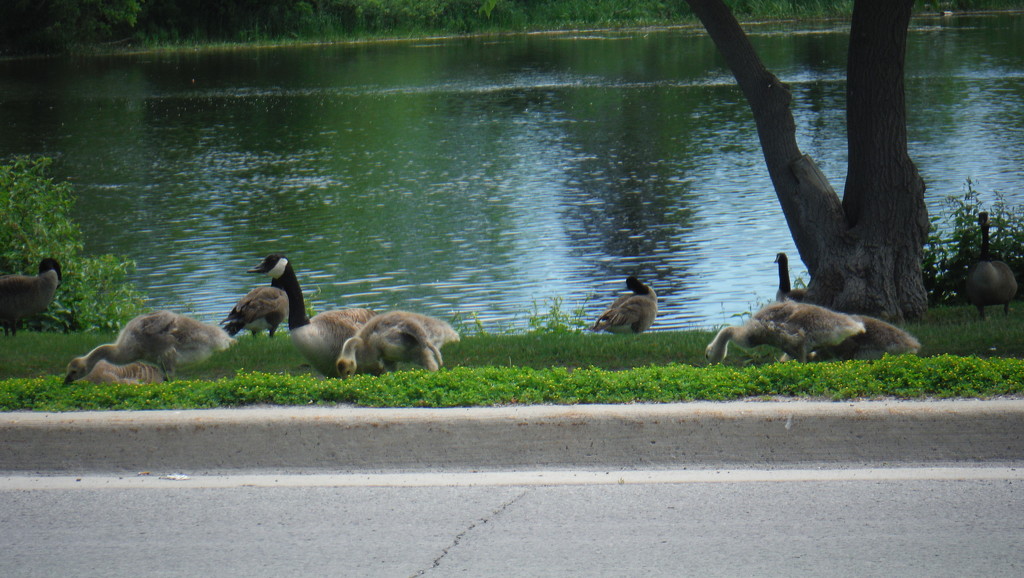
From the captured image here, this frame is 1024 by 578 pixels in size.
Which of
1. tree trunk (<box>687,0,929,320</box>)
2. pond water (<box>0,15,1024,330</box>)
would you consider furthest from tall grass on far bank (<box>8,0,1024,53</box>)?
tree trunk (<box>687,0,929,320</box>)

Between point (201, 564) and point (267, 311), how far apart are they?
6.52 metres

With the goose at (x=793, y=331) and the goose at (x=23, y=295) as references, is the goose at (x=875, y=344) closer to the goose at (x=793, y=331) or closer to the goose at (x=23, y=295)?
the goose at (x=793, y=331)

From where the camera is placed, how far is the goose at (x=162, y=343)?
7.61m

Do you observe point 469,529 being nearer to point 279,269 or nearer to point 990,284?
point 279,269

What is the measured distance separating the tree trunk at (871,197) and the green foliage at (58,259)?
7281 mm

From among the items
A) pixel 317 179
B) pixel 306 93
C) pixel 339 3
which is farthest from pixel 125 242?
pixel 339 3

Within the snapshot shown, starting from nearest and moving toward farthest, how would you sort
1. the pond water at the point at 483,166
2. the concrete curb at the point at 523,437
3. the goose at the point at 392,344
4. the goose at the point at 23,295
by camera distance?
the concrete curb at the point at 523,437, the goose at the point at 392,344, the goose at the point at 23,295, the pond water at the point at 483,166

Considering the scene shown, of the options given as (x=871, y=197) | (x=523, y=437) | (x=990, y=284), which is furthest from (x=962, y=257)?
(x=523, y=437)

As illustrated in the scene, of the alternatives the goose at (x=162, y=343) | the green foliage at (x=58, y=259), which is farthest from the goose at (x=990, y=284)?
the green foliage at (x=58, y=259)

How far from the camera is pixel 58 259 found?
496 inches

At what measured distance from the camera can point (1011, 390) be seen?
5.88 meters

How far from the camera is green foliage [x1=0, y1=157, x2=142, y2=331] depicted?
1232 cm

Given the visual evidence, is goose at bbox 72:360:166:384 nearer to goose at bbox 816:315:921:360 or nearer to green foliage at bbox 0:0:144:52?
goose at bbox 816:315:921:360

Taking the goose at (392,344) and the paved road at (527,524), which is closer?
the paved road at (527,524)
